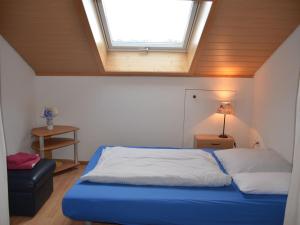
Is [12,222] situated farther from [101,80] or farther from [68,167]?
[101,80]

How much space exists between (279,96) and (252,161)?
97 cm

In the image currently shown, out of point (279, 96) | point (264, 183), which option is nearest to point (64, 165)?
point (264, 183)

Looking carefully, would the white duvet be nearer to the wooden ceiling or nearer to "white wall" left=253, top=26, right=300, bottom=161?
"white wall" left=253, top=26, right=300, bottom=161

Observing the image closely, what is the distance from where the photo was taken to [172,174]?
2.25 m

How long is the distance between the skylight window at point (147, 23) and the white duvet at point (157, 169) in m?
1.55

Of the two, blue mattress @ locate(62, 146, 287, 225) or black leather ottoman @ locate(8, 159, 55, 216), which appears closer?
blue mattress @ locate(62, 146, 287, 225)

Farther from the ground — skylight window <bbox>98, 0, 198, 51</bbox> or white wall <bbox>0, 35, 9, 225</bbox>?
skylight window <bbox>98, 0, 198, 51</bbox>

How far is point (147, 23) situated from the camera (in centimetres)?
336

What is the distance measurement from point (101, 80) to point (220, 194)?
2440mm

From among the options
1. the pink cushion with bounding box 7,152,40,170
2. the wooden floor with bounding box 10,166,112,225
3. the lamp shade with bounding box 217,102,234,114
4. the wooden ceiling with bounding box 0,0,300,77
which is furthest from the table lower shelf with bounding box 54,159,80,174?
the lamp shade with bounding box 217,102,234,114

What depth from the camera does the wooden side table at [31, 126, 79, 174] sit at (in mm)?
3252

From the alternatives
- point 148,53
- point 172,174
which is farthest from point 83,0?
point 172,174

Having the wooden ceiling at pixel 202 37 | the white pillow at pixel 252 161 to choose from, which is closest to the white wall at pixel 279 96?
the wooden ceiling at pixel 202 37

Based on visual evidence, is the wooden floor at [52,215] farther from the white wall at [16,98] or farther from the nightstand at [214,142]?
the nightstand at [214,142]
